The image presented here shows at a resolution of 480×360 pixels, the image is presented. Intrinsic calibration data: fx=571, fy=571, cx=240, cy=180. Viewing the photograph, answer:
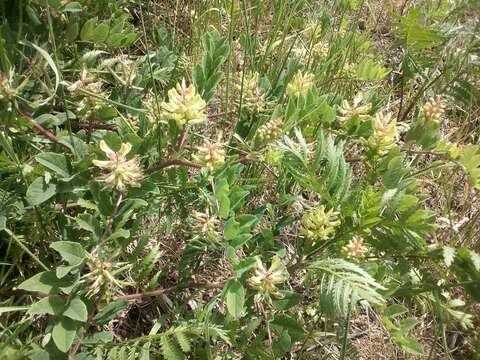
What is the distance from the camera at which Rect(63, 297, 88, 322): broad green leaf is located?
110cm

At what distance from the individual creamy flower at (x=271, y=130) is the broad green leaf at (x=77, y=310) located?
56 cm

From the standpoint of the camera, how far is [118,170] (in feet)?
3.54

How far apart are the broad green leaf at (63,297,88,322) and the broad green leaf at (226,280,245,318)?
281 millimetres

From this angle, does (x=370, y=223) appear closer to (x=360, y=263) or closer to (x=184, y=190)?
(x=360, y=263)

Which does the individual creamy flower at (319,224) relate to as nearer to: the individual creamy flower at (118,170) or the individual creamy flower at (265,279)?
the individual creamy flower at (265,279)

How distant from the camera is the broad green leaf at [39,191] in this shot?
1.14m

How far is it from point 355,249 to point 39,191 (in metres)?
0.68

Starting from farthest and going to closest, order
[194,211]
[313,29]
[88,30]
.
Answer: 1. [313,29]
2. [88,30]
3. [194,211]

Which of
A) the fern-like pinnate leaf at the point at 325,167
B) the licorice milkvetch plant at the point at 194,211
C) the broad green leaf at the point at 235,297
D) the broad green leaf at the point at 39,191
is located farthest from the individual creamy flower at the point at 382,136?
the broad green leaf at the point at 39,191

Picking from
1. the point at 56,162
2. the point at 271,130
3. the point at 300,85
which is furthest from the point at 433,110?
the point at 56,162

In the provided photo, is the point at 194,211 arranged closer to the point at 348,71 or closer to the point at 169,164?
the point at 169,164

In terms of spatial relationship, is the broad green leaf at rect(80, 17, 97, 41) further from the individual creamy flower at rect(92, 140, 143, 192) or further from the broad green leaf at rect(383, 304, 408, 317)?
the broad green leaf at rect(383, 304, 408, 317)

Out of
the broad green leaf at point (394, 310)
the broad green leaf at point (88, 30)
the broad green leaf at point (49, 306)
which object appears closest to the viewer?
the broad green leaf at point (49, 306)

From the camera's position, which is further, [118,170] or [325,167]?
[325,167]
